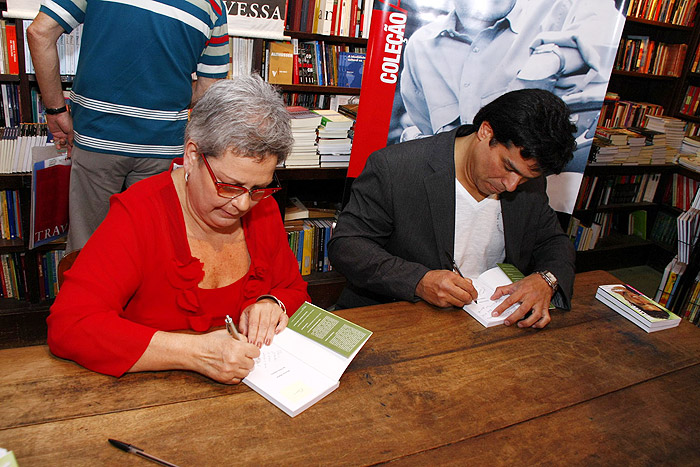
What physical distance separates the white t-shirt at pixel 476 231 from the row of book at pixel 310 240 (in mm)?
1292

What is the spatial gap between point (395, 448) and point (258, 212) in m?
0.80

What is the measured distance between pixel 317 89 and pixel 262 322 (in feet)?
7.63

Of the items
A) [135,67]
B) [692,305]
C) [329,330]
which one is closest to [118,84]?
[135,67]

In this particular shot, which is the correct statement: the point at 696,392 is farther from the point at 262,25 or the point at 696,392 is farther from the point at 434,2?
the point at 262,25

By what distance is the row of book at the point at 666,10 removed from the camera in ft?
12.9

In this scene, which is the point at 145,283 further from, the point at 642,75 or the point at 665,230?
the point at 665,230

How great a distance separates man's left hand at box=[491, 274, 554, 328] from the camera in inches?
59.4

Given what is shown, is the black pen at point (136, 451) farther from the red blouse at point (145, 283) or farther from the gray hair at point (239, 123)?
the gray hair at point (239, 123)

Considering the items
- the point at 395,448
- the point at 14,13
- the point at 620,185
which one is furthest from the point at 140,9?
the point at 620,185

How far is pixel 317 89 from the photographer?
10.7ft

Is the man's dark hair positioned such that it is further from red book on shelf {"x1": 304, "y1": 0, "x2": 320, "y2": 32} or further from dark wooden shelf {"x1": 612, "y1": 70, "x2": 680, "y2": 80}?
dark wooden shelf {"x1": 612, "y1": 70, "x2": 680, "y2": 80}

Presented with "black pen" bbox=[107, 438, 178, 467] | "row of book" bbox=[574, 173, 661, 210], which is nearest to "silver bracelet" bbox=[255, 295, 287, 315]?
"black pen" bbox=[107, 438, 178, 467]

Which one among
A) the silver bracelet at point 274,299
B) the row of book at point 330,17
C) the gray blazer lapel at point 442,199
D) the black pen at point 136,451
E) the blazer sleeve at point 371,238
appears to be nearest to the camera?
the black pen at point 136,451

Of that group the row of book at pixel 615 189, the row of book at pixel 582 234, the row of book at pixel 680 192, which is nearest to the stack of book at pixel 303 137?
the row of book at pixel 615 189
